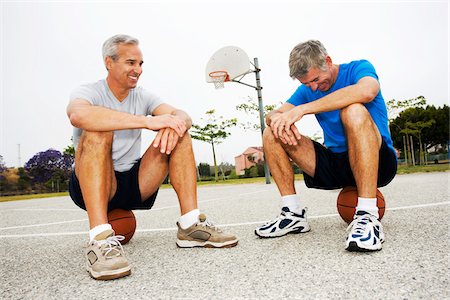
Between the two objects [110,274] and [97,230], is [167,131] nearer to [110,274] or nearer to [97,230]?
[97,230]

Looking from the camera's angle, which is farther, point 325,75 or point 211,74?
point 211,74

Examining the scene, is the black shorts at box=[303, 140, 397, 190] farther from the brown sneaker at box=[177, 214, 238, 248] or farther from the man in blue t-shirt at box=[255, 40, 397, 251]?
the brown sneaker at box=[177, 214, 238, 248]

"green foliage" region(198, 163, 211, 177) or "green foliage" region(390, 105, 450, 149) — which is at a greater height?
"green foliage" region(390, 105, 450, 149)

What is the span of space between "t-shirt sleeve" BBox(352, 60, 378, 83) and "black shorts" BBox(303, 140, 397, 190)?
0.54 m

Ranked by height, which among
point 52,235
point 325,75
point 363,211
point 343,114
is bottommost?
point 52,235

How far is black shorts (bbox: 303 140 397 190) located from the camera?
8.11 ft

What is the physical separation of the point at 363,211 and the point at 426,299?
941 millimetres

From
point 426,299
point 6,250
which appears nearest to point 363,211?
point 426,299

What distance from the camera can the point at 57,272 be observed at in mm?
1955

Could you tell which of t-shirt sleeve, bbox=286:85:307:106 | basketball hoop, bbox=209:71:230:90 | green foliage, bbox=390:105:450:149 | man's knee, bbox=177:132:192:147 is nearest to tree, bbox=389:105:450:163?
green foliage, bbox=390:105:450:149

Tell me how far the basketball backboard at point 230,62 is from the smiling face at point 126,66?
10319mm

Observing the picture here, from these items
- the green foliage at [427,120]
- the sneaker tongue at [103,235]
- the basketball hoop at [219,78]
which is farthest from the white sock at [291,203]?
the green foliage at [427,120]

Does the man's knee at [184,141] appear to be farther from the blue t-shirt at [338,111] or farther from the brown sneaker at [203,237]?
the blue t-shirt at [338,111]

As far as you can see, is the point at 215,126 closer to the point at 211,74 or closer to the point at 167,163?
the point at 211,74
